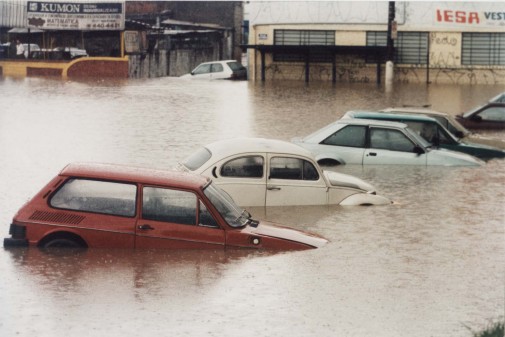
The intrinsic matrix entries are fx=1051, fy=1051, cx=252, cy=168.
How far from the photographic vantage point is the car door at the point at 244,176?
15.2 metres

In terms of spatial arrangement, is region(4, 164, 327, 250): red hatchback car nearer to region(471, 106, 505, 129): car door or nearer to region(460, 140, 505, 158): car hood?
region(460, 140, 505, 158): car hood

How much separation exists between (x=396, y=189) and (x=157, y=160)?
5.42 metres

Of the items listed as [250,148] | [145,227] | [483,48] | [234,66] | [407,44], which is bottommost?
[145,227]

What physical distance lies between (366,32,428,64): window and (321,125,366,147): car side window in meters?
29.3

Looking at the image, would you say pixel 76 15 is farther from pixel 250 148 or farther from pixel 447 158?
pixel 250 148

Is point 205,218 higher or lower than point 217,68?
lower

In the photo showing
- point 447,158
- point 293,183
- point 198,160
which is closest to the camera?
point 293,183

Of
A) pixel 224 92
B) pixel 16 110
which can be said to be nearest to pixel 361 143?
pixel 16 110

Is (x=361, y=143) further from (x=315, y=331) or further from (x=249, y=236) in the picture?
(x=315, y=331)

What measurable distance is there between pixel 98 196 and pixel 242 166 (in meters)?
3.67

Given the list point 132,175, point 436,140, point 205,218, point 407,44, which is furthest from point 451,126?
point 407,44

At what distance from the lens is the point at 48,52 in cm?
5412

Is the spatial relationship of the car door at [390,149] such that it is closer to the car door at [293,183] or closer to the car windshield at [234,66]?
the car door at [293,183]

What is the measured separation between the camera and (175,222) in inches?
473
